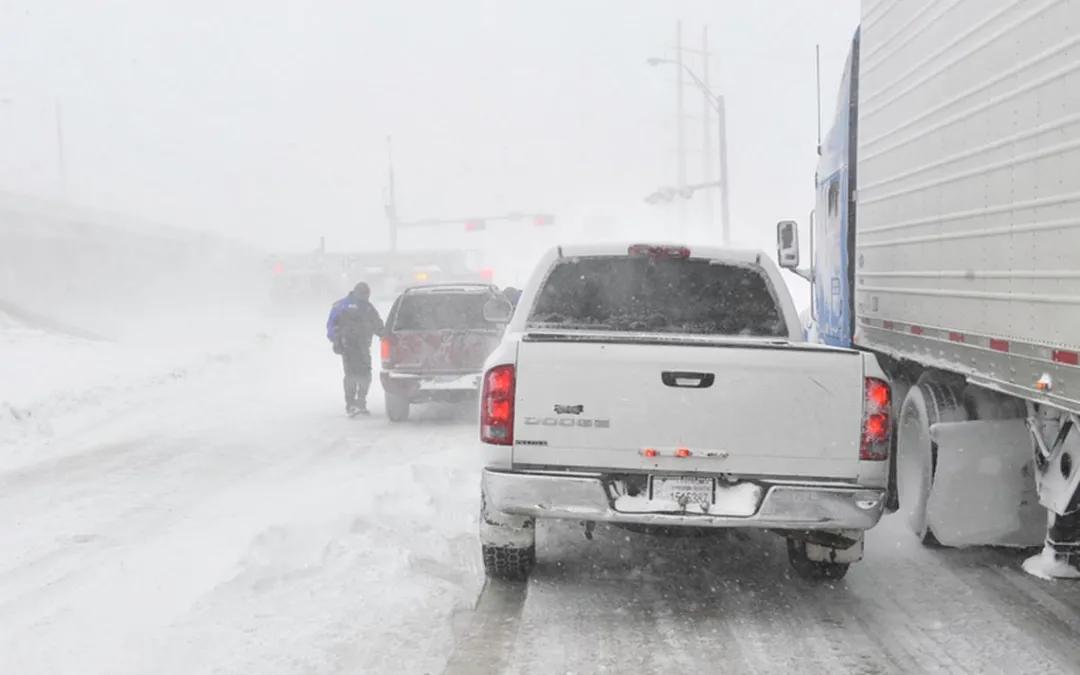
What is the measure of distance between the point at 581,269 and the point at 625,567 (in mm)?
1926

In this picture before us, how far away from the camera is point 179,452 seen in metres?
10.9

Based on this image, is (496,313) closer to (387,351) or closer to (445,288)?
(387,351)

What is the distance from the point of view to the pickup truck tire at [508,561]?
5781 mm

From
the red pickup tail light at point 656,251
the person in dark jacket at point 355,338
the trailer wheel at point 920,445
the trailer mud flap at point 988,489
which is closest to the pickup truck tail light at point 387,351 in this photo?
the person in dark jacket at point 355,338

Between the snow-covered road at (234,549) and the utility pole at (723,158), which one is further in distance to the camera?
the utility pole at (723,158)

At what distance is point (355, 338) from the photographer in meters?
14.7

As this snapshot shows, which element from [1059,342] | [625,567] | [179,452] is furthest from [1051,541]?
[179,452]

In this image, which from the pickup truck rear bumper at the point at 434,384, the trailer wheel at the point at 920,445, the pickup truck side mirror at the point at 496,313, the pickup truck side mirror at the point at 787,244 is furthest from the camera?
the pickup truck rear bumper at the point at 434,384

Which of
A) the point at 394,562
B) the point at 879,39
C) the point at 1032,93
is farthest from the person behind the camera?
the point at 879,39

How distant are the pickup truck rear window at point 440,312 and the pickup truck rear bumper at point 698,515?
8.30 metres

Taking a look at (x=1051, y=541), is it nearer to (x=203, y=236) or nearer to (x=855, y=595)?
(x=855, y=595)

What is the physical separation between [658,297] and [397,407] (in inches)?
288

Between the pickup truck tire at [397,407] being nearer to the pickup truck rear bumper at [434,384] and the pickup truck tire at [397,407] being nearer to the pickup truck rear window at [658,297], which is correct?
the pickup truck rear bumper at [434,384]

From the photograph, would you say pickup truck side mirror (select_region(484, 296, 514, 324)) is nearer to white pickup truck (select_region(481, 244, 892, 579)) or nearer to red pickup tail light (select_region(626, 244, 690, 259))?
red pickup tail light (select_region(626, 244, 690, 259))
